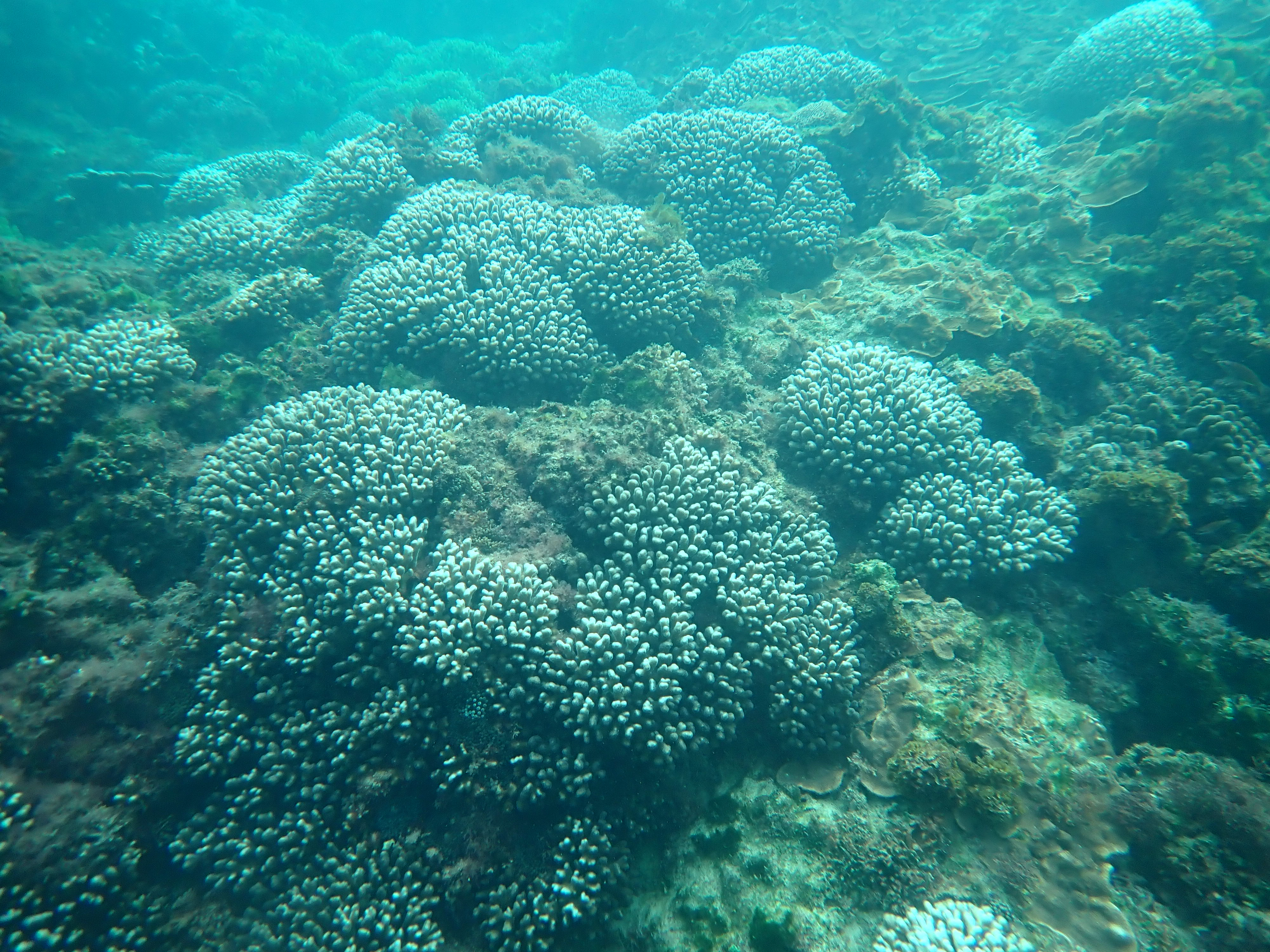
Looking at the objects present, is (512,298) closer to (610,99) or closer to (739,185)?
(739,185)

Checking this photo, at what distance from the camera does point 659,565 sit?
13.1 feet

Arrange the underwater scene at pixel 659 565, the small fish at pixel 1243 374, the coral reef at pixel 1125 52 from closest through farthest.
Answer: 1. the underwater scene at pixel 659 565
2. the small fish at pixel 1243 374
3. the coral reef at pixel 1125 52

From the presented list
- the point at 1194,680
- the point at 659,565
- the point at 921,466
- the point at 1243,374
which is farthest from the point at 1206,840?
the point at 1243,374

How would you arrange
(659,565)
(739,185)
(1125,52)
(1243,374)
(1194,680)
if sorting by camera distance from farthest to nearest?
(1125,52) < (739,185) < (1243,374) < (659,565) < (1194,680)

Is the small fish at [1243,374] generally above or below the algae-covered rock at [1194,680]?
above

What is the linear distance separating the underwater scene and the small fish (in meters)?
0.06

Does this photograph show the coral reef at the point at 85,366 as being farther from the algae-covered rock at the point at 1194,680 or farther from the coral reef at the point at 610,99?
the coral reef at the point at 610,99

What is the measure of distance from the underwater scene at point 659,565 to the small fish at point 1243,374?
0.19 feet

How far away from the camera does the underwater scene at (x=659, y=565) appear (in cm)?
326

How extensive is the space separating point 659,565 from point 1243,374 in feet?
20.4

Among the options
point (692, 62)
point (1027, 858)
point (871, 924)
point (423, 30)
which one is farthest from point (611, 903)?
point (423, 30)

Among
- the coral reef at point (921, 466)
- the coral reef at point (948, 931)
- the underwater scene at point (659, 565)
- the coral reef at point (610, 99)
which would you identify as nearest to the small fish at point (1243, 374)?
the underwater scene at point (659, 565)

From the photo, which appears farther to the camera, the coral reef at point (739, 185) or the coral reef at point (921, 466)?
the coral reef at point (739, 185)

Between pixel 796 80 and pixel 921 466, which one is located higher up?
pixel 796 80
